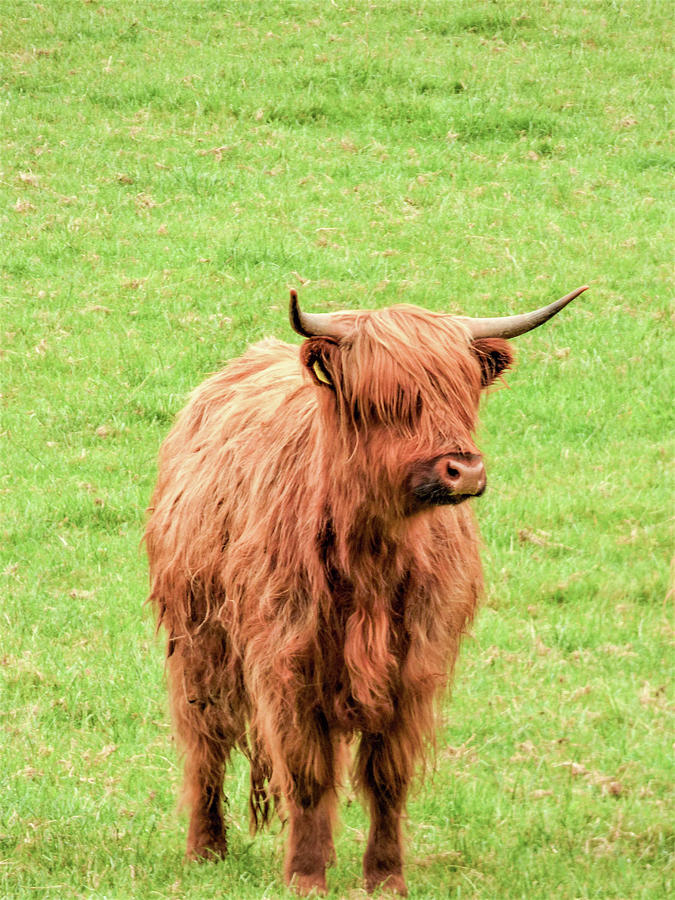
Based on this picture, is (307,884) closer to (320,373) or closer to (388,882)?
(388,882)

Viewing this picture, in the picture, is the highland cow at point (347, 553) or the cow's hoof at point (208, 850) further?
the cow's hoof at point (208, 850)

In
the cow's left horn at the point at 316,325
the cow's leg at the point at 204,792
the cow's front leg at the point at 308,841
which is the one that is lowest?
the cow's leg at the point at 204,792

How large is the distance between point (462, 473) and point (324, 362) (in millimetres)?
602

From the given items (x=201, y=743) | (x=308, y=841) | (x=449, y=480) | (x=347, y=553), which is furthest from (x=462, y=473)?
(x=201, y=743)

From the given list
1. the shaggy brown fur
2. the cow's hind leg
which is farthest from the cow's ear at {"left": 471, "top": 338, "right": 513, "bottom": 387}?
the cow's hind leg

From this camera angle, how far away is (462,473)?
13.6 feet

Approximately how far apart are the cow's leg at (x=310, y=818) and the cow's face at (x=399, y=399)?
36.8 inches

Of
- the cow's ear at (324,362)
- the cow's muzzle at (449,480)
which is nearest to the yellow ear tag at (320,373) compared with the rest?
the cow's ear at (324,362)

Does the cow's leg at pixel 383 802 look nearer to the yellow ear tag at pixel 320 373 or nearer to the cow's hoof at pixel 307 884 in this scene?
the cow's hoof at pixel 307 884

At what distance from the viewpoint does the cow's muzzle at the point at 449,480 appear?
4148 mm

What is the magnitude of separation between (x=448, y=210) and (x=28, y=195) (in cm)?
379

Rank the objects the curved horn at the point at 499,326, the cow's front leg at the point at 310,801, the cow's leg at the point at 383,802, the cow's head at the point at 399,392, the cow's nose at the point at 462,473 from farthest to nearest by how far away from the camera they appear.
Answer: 1. the cow's leg at the point at 383,802
2. the cow's front leg at the point at 310,801
3. the curved horn at the point at 499,326
4. the cow's head at the point at 399,392
5. the cow's nose at the point at 462,473

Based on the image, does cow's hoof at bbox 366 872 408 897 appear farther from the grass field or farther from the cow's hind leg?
the cow's hind leg

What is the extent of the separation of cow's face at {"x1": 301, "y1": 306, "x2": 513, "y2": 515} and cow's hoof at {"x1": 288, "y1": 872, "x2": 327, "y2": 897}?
1300 mm
